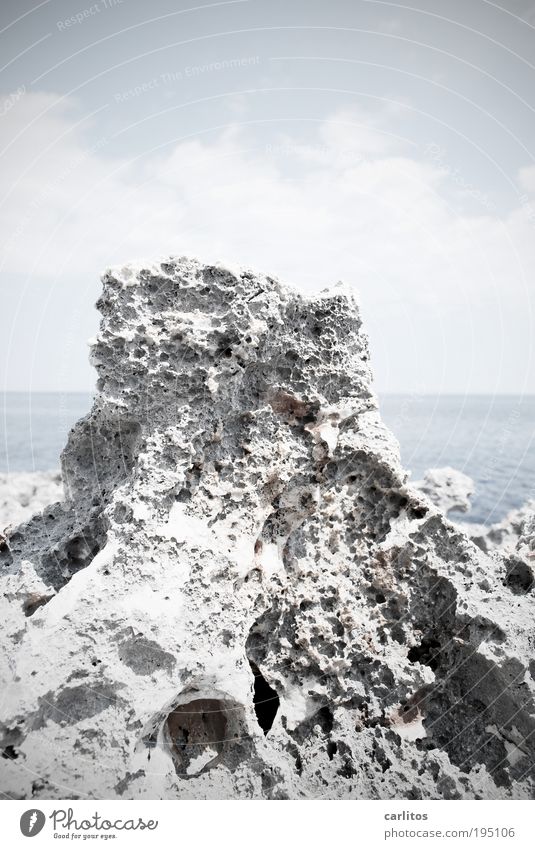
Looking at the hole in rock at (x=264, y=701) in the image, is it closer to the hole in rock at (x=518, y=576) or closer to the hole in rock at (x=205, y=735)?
the hole in rock at (x=205, y=735)

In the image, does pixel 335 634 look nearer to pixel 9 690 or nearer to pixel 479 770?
pixel 479 770

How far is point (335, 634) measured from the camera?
3873mm

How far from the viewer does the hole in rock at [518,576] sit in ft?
14.2

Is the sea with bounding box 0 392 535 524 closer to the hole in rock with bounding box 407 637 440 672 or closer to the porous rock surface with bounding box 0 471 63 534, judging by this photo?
the porous rock surface with bounding box 0 471 63 534

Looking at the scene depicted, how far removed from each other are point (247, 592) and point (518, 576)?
2187 mm

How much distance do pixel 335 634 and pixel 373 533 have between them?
2.62 feet

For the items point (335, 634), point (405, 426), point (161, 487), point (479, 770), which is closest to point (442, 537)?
point (335, 634)

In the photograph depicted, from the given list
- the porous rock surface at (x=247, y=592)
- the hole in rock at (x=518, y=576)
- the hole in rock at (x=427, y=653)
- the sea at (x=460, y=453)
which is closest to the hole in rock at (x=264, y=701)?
the porous rock surface at (x=247, y=592)

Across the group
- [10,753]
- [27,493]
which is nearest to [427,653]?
[10,753]

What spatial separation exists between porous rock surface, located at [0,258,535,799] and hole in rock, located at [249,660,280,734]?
0.06 feet

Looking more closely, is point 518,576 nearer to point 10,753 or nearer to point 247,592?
point 247,592

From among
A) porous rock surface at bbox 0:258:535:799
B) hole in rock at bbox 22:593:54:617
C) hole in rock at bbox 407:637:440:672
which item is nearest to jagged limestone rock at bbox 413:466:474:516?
porous rock surface at bbox 0:258:535:799

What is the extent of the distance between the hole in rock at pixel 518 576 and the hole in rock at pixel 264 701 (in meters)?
1.96

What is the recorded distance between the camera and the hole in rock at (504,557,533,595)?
4340mm
